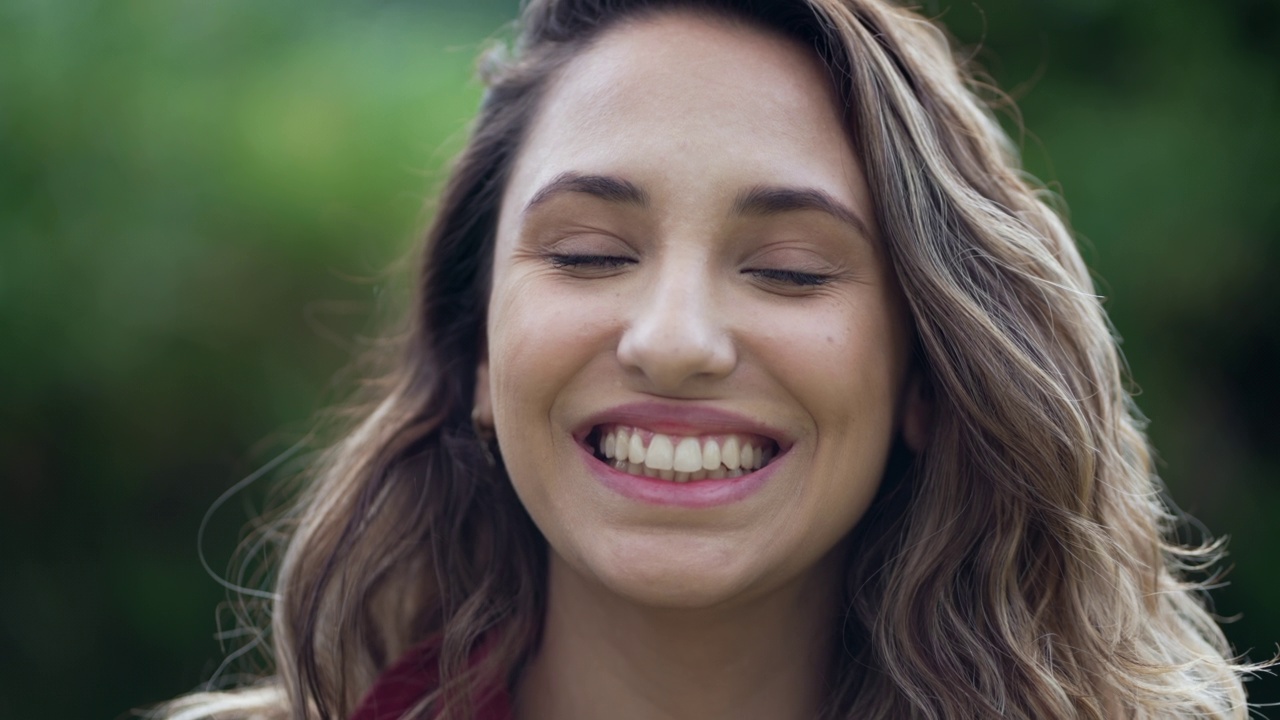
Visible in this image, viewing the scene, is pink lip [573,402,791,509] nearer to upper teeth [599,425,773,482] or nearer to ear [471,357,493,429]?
upper teeth [599,425,773,482]

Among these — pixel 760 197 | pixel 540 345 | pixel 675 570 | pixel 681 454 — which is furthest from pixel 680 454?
pixel 760 197

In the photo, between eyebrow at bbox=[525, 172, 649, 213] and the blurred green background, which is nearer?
eyebrow at bbox=[525, 172, 649, 213]

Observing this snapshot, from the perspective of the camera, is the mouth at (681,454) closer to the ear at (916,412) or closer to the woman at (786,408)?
the woman at (786,408)

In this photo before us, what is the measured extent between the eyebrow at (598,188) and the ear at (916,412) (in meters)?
0.59

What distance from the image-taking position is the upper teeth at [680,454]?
6.06 ft

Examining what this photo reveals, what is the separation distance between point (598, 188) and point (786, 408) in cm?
47

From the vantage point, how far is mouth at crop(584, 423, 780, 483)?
1850 mm

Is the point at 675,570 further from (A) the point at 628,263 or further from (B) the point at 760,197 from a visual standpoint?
(B) the point at 760,197

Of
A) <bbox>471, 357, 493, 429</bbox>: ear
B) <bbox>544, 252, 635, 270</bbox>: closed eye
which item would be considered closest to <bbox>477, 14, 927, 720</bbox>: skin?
<bbox>544, 252, 635, 270</bbox>: closed eye

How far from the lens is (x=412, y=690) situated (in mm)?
2311

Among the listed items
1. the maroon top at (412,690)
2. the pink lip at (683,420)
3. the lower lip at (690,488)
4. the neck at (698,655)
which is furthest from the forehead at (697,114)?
the maroon top at (412,690)

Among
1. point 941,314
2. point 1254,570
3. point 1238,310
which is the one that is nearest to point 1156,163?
point 1238,310

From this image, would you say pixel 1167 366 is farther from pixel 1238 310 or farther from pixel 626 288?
pixel 626 288

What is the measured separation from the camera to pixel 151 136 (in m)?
3.94
